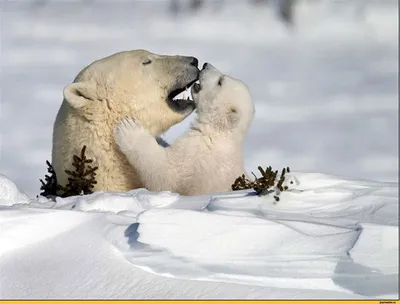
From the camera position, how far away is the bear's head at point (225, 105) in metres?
5.89

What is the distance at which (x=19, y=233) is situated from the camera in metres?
4.30

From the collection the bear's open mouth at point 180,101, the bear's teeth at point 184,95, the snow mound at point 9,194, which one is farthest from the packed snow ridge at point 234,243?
the bear's teeth at point 184,95

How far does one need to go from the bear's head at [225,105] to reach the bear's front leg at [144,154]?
0.40 m

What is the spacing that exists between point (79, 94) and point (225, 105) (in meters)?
0.89

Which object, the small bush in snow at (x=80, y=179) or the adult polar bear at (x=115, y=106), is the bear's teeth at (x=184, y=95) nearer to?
the adult polar bear at (x=115, y=106)

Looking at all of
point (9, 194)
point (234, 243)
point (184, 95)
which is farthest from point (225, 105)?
point (234, 243)

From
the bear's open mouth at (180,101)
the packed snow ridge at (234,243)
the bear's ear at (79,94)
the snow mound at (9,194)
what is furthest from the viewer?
the bear's open mouth at (180,101)

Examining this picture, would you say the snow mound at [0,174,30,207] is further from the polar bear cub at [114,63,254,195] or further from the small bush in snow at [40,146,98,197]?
the polar bear cub at [114,63,254,195]

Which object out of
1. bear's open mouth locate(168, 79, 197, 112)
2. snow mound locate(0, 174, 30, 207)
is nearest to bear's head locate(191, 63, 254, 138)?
bear's open mouth locate(168, 79, 197, 112)

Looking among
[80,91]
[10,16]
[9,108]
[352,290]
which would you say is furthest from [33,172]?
[352,290]

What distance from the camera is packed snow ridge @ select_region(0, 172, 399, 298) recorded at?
12.1ft

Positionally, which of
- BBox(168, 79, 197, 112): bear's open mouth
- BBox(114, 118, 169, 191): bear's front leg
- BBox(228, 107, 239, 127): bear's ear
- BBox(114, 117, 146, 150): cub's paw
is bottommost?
BBox(114, 118, 169, 191): bear's front leg

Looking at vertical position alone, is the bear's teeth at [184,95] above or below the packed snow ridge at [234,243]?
above

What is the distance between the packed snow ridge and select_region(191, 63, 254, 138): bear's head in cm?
128
